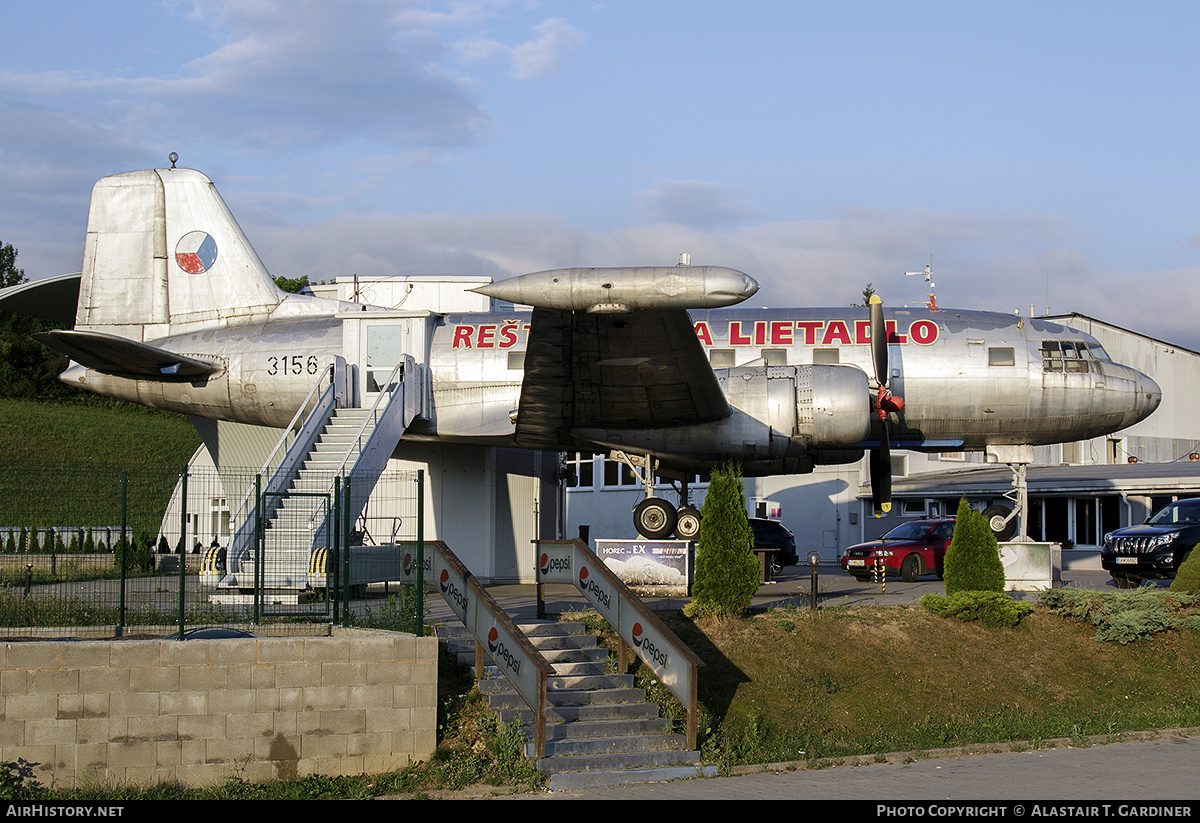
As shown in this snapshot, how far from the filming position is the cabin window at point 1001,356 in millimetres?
21812

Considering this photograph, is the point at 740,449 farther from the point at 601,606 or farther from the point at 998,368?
the point at 601,606

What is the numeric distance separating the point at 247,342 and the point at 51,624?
42.2 ft

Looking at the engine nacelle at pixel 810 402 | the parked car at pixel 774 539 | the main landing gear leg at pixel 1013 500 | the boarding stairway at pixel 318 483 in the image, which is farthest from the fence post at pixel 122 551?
the parked car at pixel 774 539

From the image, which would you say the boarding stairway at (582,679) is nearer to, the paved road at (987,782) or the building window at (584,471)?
the paved road at (987,782)

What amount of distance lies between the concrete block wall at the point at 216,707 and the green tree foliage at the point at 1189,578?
1376 cm

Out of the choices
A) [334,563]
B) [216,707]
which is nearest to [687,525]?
[334,563]

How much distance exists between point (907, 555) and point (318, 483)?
14.5m

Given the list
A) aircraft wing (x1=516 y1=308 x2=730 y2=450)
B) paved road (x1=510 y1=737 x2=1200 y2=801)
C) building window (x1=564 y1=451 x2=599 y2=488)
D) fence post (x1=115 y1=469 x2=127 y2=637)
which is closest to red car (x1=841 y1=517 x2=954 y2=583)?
aircraft wing (x1=516 y1=308 x2=730 y2=450)

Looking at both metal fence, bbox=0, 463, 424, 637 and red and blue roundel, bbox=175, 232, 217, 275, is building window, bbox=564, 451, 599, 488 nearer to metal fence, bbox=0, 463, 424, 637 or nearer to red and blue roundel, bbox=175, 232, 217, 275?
red and blue roundel, bbox=175, 232, 217, 275

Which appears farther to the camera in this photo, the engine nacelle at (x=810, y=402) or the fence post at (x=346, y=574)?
the engine nacelle at (x=810, y=402)

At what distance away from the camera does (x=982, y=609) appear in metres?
17.0

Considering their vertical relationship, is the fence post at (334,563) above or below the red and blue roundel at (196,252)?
below

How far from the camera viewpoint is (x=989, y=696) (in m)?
Answer: 15.1

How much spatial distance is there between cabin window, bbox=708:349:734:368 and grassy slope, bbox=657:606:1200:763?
7.03m
